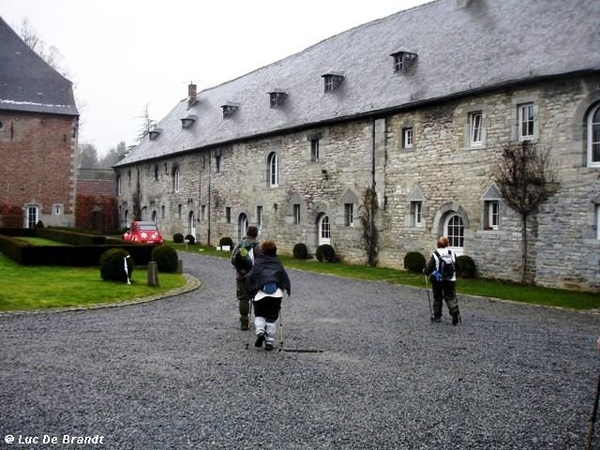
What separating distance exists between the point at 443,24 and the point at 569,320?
49.1 ft

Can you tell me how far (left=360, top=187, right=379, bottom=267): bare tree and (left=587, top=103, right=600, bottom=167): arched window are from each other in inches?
311

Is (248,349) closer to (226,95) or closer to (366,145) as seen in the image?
(366,145)

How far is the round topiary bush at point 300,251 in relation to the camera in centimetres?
2523

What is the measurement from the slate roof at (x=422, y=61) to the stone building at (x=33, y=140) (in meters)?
9.36

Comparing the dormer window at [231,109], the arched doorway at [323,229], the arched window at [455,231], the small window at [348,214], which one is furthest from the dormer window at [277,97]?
the arched window at [455,231]

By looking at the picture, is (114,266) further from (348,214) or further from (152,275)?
(348,214)

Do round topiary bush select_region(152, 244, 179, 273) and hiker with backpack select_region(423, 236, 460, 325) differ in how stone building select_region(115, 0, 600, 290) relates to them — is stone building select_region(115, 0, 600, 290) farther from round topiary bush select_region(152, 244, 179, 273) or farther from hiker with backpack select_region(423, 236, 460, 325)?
round topiary bush select_region(152, 244, 179, 273)

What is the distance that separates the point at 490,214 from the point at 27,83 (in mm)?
31464

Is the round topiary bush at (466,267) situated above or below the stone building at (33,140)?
below

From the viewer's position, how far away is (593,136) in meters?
Answer: 16.1

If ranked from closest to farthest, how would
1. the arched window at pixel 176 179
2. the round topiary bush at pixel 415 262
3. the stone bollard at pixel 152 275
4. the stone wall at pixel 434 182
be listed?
the stone bollard at pixel 152 275 < the stone wall at pixel 434 182 < the round topiary bush at pixel 415 262 < the arched window at pixel 176 179

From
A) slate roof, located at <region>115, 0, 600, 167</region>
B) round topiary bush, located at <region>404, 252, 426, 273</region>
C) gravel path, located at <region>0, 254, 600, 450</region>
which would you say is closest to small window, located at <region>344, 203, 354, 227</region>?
slate roof, located at <region>115, 0, 600, 167</region>

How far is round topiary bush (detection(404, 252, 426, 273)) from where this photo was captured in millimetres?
19875

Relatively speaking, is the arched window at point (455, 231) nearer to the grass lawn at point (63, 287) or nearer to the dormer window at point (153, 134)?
the grass lawn at point (63, 287)
